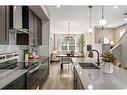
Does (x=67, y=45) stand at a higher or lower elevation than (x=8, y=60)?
higher

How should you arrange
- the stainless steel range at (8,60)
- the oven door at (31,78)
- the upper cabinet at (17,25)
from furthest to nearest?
the stainless steel range at (8,60)
the oven door at (31,78)
the upper cabinet at (17,25)

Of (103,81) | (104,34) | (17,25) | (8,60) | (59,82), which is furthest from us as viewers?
(104,34)

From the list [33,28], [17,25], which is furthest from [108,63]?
[33,28]

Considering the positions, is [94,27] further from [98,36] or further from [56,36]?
[56,36]

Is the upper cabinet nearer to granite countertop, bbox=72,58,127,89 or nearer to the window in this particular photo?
granite countertop, bbox=72,58,127,89

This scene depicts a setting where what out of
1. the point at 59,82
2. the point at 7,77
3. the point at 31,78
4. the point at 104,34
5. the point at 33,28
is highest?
the point at 104,34

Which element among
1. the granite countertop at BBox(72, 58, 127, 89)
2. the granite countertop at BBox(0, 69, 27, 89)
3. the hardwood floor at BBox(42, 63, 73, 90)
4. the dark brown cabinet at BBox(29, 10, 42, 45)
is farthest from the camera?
the hardwood floor at BBox(42, 63, 73, 90)

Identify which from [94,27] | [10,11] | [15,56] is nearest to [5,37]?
[10,11]

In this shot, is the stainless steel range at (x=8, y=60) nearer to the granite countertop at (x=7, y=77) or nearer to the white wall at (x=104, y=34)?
the granite countertop at (x=7, y=77)

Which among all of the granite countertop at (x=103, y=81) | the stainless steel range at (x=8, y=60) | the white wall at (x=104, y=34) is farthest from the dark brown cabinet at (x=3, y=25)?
the white wall at (x=104, y=34)

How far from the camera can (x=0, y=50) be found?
286 centimetres

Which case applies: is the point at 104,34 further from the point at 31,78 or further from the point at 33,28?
the point at 31,78

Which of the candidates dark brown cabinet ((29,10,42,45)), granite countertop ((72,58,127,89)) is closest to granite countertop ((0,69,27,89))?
granite countertop ((72,58,127,89))
